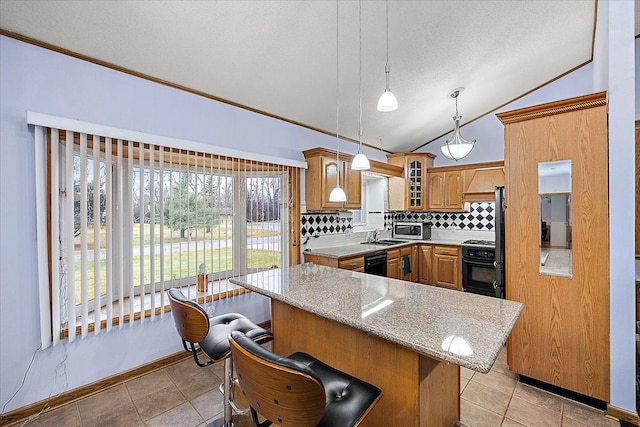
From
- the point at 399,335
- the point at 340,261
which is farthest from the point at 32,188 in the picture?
the point at 340,261

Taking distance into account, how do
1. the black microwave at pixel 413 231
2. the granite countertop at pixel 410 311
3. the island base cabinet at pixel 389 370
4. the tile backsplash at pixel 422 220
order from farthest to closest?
the black microwave at pixel 413 231 → the tile backsplash at pixel 422 220 → the island base cabinet at pixel 389 370 → the granite countertop at pixel 410 311

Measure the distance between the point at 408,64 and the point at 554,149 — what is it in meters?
1.57

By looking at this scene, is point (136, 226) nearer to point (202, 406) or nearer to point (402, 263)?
point (202, 406)

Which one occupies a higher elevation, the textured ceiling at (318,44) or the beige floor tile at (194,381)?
the textured ceiling at (318,44)

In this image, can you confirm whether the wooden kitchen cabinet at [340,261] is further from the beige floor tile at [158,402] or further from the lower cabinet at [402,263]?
the beige floor tile at [158,402]

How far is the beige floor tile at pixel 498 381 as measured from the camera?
2225mm

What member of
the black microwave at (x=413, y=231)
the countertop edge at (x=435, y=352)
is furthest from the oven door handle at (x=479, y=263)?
the countertop edge at (x=435, y=352)

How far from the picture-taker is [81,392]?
2100 mm

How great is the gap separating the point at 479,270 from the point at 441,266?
0.57 meters

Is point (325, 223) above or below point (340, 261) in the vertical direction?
above

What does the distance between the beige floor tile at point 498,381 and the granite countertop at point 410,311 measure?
1190 mm

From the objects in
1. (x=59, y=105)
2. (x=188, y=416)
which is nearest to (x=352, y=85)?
(x=59, y=105)

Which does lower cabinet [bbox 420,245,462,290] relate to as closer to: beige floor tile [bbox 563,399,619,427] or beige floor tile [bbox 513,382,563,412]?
beige floor tile [bbox 513,382,563,412]

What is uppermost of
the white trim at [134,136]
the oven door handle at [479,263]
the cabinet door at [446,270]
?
the white trim at [134,136]
